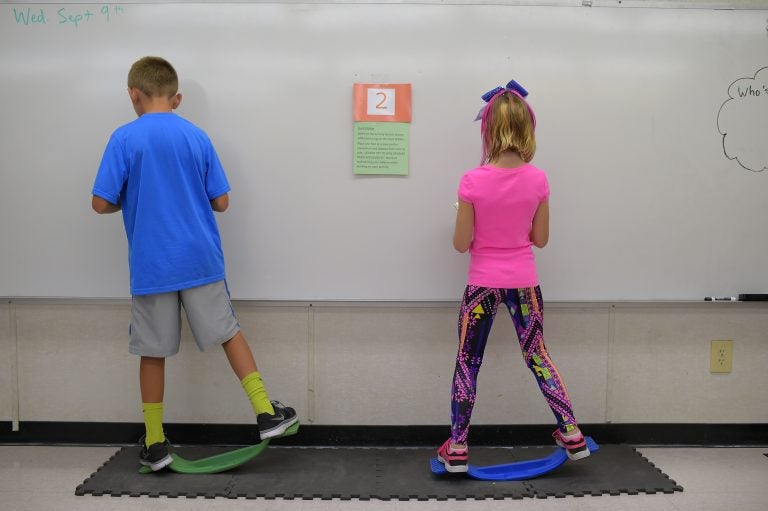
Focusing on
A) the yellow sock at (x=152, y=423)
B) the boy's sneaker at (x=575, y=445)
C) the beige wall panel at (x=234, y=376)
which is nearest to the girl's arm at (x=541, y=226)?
the boy's sneaker at (x=575, y=445)

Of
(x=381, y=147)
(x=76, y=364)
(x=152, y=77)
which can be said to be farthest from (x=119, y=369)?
(x=381, y=147)

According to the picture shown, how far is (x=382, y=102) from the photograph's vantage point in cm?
229

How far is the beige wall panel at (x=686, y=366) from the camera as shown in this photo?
8.03ft

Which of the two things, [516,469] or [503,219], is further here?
[516,469]

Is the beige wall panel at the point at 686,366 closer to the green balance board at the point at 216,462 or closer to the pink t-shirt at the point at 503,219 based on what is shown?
the pink t-shirt at the point at 503,219

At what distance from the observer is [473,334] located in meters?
2.10

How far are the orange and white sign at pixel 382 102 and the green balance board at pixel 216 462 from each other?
3.80 feet

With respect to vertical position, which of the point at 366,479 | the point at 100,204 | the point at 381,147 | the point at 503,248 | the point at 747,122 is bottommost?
the point at 366,479

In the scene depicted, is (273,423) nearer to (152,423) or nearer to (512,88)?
(152,423)

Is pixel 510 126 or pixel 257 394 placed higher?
pixel 510 126

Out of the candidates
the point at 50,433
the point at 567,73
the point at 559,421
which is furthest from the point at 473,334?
the point at 50,433

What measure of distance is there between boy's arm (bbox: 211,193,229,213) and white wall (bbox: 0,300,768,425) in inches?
17.7

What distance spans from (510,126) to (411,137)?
43 cm

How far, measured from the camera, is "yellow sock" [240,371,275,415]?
213 centimetres
